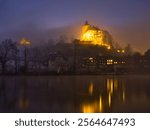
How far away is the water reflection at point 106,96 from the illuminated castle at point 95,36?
0.88 feet

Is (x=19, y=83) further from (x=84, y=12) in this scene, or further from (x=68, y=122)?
(x=84, y=12)

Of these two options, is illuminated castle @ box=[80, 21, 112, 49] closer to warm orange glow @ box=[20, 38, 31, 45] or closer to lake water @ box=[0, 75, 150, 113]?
lake water @ box=[0, 75, 150, 113]

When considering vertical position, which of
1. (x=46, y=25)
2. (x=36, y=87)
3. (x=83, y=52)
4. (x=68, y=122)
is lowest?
(x=68, y=122)

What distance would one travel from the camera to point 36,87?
2.97m

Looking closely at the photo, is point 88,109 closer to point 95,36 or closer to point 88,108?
point 88,108

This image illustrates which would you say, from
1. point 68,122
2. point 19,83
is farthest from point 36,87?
point 68,122

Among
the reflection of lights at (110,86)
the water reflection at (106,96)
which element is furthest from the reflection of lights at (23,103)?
the reflection of lights at (110,86)

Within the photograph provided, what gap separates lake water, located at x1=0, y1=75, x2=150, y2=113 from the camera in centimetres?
285

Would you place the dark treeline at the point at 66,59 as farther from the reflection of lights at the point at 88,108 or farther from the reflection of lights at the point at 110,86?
the reflection of lights at the point at 88,108

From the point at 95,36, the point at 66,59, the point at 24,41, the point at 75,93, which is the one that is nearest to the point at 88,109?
the point at 75,93

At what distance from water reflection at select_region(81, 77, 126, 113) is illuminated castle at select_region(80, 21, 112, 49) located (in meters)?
0.27

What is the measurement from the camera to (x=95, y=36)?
2.97 meters

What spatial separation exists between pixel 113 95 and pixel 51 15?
0.73 metres

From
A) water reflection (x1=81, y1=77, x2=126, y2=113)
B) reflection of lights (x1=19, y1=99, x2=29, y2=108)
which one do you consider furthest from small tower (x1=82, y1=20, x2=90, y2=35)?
reflection of lights (x1=19, y1=99, x2=29, y2=108)
